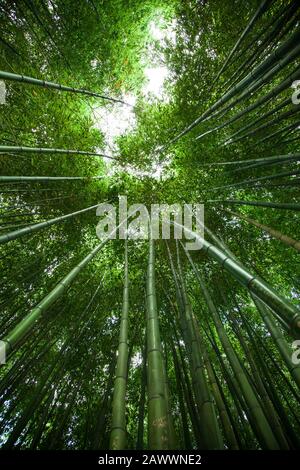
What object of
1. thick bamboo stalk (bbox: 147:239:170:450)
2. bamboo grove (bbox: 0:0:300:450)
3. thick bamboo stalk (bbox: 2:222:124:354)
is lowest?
thick bamboo stalk (bbox: 147:239:170:450)

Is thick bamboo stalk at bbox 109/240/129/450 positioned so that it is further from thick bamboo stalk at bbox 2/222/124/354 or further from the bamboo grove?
the bamboo grove

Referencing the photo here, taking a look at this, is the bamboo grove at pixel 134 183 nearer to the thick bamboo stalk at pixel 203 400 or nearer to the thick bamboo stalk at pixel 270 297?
the thick bamboo stalk at pixel 203 400

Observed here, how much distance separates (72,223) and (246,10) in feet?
15.9

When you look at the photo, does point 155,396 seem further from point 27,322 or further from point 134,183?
point 134,183

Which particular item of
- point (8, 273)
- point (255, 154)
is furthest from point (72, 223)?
point (255, 154)

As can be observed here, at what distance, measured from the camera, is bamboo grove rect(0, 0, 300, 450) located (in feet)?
12.1

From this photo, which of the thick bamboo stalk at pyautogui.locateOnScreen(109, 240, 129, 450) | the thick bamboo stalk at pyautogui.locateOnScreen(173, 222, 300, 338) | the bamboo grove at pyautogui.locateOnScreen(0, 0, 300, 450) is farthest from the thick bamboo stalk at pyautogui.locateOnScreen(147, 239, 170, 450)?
the bamboo grove at pyautogui.locateOnScreen(0, 0, 300, 450)

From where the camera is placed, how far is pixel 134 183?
637 cm

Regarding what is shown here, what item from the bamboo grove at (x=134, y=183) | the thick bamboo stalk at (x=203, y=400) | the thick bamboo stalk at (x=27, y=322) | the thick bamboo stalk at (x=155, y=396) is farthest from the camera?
the bamboo grove at (x=134, y=183)

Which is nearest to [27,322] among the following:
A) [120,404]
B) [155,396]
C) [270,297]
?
[120,404]

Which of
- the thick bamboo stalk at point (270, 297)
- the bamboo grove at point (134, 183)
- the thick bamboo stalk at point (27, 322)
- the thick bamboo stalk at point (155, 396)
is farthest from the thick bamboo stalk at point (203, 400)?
the thick bamboo stalk at point (27, 322)

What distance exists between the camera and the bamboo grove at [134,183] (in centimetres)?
369

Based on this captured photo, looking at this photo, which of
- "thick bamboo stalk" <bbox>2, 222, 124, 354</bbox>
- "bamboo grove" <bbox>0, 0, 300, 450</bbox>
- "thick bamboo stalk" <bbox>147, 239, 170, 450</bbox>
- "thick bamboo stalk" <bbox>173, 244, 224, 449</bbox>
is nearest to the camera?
"thick bamboo stalk" <bbox>147, 239, 170, 450</bbox>

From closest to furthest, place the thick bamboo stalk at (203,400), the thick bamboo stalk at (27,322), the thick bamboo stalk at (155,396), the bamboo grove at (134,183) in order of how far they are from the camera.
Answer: the thick bamboo stalk at (155,396)
the thick bamboo stalk at (203,400)
the thick bamboo stalk at (27,322)
the bamboo grove at (134,183)
